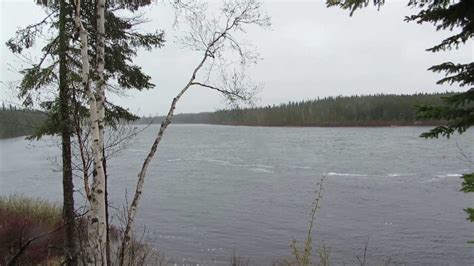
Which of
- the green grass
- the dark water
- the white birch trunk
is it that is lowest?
the dark water

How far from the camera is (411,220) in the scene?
1873cm

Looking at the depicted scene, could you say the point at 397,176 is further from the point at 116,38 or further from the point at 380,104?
the point at 380,104

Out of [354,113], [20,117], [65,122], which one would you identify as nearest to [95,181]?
[65,122]

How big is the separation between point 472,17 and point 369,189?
21.2 m

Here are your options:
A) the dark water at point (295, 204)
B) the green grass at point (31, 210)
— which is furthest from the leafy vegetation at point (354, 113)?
the green grass at point (31, 210)

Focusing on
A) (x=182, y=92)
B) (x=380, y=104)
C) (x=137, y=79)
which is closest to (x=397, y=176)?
(x=137, y=79)

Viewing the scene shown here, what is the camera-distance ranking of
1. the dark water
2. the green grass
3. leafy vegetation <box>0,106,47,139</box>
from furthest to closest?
the dark water < the green grass < leafy vegetation <box>0,106,47,139</box>

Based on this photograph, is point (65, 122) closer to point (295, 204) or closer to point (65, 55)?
point (65, 55)

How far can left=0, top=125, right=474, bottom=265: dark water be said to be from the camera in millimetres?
15375

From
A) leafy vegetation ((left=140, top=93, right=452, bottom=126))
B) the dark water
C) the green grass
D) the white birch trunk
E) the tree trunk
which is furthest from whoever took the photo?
leafy vegetation ((left=140, top=93, right=452, bottom=126))

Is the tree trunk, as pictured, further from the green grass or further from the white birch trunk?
the green grass

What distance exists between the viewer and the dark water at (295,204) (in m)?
15.4

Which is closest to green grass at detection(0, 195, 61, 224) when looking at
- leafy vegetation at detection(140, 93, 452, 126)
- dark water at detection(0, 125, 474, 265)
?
dark water at detection(0, 125, 474, 265)

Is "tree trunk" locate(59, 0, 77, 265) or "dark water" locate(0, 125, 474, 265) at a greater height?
"tree trunk" locate(59, 0, 77, 265)
